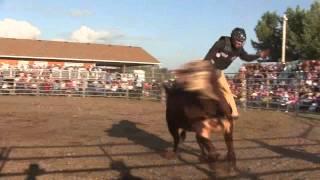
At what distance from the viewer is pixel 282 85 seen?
19.2m

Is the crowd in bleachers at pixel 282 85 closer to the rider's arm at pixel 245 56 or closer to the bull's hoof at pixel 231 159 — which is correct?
the rider's arm at pixel 245 56

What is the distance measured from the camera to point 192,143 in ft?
33.5

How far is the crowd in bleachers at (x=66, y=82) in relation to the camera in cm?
2873

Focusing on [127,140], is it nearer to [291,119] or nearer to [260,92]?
[291,119]

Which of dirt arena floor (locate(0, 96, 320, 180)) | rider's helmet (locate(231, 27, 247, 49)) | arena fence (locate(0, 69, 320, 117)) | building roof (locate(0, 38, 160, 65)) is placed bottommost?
dirt arena floor (locate(0, 96, 320, 180))

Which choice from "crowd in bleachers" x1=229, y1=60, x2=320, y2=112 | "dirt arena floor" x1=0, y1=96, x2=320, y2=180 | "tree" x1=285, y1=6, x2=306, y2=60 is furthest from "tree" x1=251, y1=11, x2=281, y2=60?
"dirt arena floor" x1=0, y1=96, x2=320, y2=180

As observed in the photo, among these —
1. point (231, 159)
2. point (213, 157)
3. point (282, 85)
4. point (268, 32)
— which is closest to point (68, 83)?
point (282, 85)

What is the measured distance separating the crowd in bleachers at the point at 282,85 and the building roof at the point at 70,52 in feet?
98.1

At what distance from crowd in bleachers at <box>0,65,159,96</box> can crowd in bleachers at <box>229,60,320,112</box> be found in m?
8.28

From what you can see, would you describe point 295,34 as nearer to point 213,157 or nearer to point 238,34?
point 238,34

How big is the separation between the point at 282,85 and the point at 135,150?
36.7 feet

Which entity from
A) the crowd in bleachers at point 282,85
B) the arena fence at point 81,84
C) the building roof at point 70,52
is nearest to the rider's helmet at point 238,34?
the crowd in bleachers at point 282,85

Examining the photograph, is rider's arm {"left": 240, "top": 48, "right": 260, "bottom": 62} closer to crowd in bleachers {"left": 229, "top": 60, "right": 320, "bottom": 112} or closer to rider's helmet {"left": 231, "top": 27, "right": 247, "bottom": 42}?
rider's helmet {"left": 231, "top": 27, "right": 247, "bottom": 42}

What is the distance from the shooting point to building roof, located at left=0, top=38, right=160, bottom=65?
161ft
